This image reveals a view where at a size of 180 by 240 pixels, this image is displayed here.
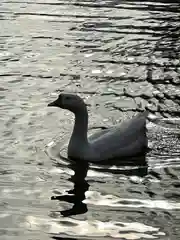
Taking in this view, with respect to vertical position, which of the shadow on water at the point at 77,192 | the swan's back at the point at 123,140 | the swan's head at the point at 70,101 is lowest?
the shadow on water at the point at 77,192

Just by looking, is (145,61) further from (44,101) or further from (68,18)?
(68,18)

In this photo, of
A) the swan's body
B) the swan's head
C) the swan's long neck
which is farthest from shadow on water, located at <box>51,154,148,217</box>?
the swan's head

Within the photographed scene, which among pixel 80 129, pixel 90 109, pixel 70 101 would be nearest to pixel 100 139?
pixel 80 129

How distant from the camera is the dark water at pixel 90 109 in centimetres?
995

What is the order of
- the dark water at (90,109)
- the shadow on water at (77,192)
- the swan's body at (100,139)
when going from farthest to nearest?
the swan's body at (100,139) < the shadow on water at (77,192) < the dark water at (90,109)

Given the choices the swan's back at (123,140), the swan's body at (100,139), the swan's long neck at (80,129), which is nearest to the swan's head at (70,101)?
the swan's body at (100,139)

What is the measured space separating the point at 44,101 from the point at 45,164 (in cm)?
335

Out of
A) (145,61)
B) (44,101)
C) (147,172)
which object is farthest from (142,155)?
(145,61)

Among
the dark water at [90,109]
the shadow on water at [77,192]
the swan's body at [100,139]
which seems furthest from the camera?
the swan's body at [100,139]

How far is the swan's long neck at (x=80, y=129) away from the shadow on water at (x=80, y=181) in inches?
16.1

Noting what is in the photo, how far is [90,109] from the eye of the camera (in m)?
14.5

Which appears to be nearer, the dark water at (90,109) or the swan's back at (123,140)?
the dark water at (90,109)

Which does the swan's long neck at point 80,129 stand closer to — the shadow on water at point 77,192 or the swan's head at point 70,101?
the swan's head at point 70,101

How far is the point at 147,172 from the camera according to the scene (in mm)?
11688
